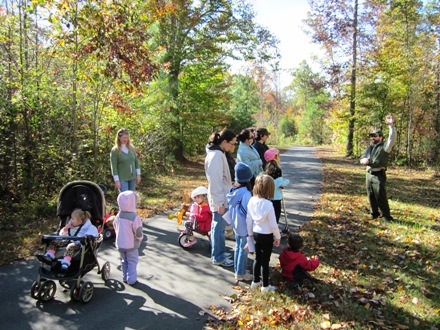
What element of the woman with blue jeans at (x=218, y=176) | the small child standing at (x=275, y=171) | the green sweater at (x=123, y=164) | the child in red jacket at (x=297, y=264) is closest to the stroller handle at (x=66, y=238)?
the woman with blue jeans at (x=218, y=176)

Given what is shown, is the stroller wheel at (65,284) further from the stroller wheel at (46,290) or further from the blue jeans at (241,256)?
the blue jeans at (241,256)

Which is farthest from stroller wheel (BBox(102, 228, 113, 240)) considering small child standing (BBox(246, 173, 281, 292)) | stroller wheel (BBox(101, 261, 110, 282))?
small child standing (BBox(246, 173, 281, 292))

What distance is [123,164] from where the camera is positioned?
22.3 feet

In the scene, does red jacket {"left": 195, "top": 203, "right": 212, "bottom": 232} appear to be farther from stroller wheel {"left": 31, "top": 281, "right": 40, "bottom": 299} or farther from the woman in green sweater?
stroller wheel {"left": 31, "top": 281, "right": 40, "bottom": 299}

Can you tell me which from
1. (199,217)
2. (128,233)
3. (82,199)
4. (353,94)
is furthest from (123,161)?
(353,94)

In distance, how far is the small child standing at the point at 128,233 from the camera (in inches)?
182

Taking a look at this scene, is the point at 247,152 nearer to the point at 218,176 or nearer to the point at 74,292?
the point at 218,176

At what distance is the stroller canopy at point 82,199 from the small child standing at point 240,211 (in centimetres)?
206

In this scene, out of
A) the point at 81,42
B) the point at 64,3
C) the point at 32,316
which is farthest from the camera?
the point at 81,42

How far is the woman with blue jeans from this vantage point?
16.7 ft

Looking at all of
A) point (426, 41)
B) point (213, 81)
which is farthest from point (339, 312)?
point (426, 41)

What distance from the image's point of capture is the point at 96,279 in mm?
4902

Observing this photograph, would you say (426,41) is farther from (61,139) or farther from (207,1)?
(61,139)

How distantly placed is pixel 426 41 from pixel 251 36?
10.6 meters
